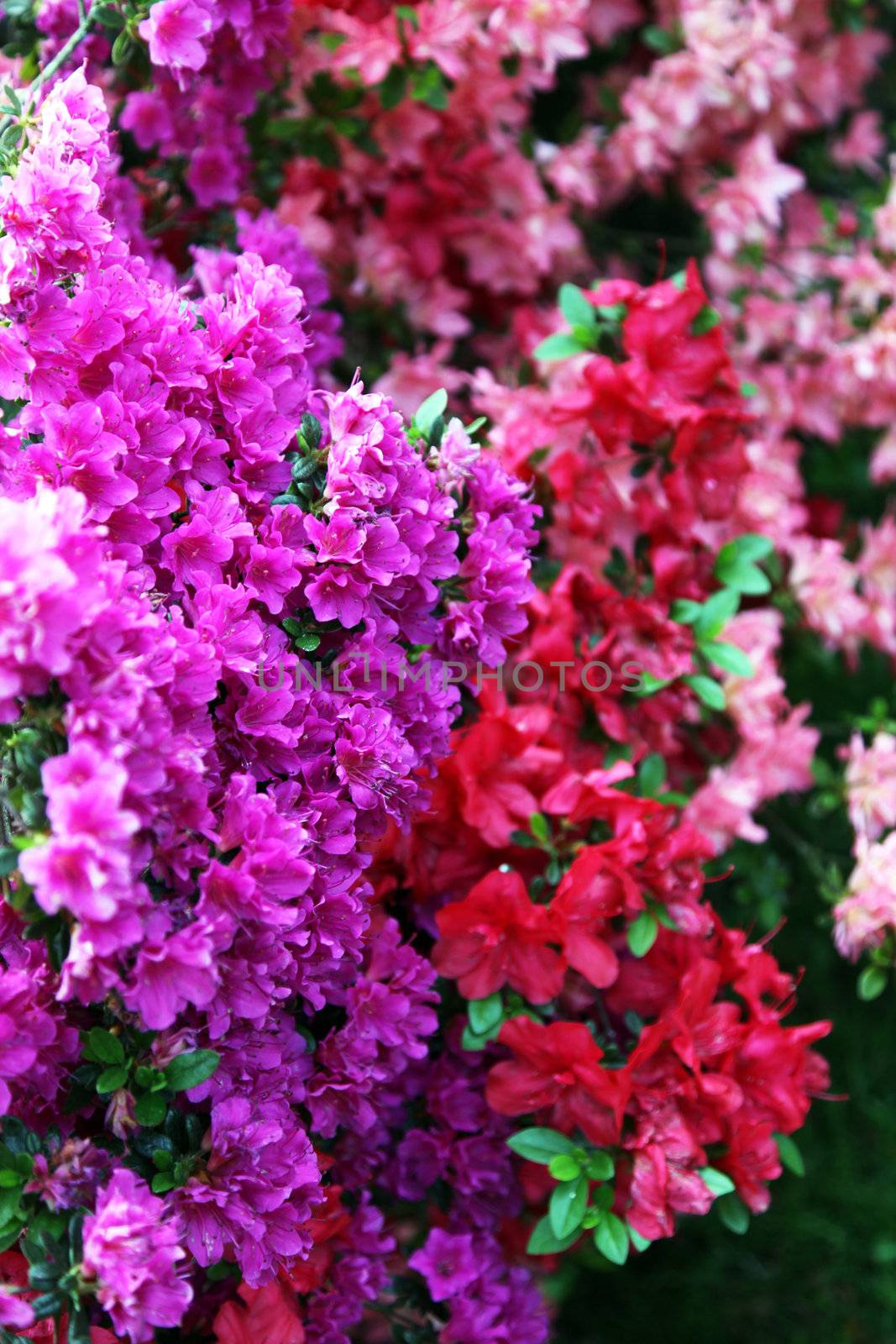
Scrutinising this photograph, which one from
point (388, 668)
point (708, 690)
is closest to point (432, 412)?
point (388, 668)

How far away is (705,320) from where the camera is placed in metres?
1.45

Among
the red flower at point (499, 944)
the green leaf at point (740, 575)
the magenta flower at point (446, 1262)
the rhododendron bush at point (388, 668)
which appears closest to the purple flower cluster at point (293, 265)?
the rhododendron bush at point (388, 668)

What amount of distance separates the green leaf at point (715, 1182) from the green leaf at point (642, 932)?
0.68 feet

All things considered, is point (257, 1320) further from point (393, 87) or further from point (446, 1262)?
point (393, 87)

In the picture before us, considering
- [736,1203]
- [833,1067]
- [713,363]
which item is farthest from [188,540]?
[833,1067]

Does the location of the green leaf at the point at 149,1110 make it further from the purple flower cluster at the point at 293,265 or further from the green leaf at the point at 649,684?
the purple flower cluster at the point at 293,265

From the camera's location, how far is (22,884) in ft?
2.80

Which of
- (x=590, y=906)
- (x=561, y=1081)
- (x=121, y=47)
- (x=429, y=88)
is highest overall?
(x=121, y=47)

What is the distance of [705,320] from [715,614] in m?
0.35

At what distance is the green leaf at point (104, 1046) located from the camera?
921 millimetres

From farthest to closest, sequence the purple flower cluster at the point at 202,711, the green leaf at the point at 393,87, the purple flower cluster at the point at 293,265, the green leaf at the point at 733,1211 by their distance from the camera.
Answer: the green leaf at the point at 393,87 → the purple flower cluster at the point at 293,265 → the green leaf at the point at 733,1211 → the purple flower cluster at the point at 202,711

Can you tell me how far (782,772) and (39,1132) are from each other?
104cm

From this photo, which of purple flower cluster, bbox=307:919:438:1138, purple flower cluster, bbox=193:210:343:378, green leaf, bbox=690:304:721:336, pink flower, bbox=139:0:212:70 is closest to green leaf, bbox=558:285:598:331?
green leaf, bbox=690:304:721:336

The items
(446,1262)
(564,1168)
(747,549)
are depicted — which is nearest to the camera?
(564,1168)
